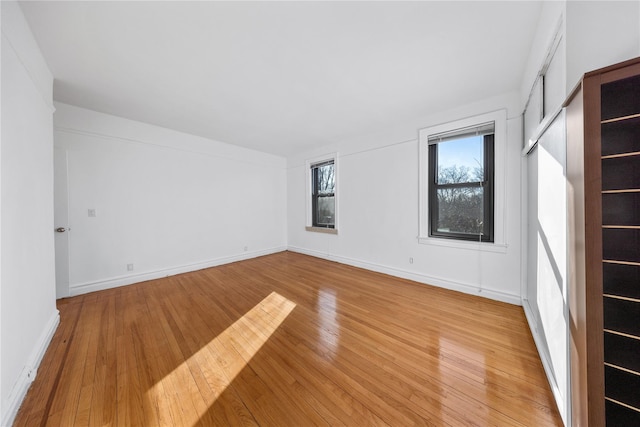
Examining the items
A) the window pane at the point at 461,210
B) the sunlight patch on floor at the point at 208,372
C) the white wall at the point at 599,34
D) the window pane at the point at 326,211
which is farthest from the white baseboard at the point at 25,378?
the window pane at the point at 461,210

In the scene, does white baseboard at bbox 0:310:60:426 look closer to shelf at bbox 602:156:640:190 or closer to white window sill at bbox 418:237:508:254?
shelf at bbox 602:156:640:190

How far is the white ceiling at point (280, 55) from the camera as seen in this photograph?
1526 millimetres

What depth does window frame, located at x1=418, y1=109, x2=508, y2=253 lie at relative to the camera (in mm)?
2604

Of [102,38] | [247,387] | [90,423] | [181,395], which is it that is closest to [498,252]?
[247,387]

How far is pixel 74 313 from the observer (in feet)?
8.07

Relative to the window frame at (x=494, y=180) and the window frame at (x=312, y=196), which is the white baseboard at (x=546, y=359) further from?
the window frame at (x=312, y=196)

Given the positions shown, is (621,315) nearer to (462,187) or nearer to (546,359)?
(546,359)

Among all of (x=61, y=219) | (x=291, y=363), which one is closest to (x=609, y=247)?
(x=291, y=363)

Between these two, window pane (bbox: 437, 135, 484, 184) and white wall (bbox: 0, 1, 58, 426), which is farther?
window pane (bbox: 437, 135, 484, 184)

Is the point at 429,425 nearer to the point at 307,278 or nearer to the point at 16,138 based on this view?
the point at 307,278

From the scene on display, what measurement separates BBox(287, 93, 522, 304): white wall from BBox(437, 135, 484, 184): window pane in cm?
31

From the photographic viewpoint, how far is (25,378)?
1.44m

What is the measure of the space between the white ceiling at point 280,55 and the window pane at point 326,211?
2083 mm

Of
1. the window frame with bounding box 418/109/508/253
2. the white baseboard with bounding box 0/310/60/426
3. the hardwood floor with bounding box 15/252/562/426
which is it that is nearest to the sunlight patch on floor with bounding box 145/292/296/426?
the hardwood floor with bounding box 15/252/562/426
